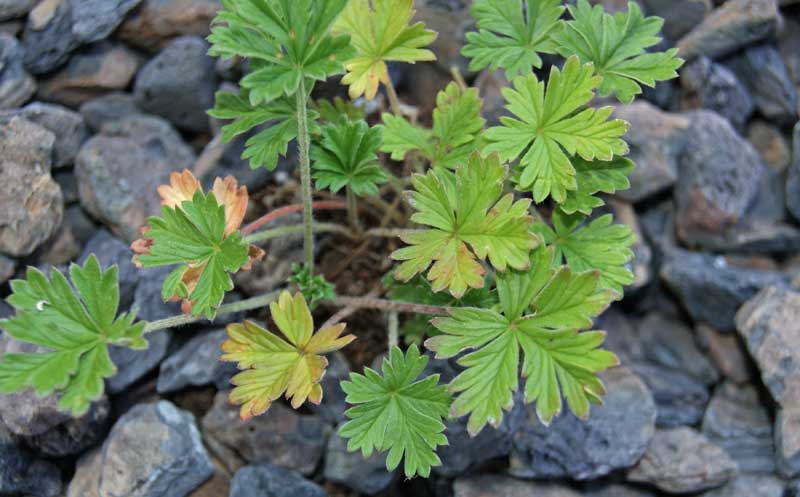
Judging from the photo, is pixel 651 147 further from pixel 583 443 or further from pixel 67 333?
pixel 67 333

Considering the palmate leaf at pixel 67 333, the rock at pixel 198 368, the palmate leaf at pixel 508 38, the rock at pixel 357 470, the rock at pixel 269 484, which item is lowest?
the rock at pixel 357 470

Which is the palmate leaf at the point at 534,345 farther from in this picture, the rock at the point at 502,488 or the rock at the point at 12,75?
the rock at the point at 12,75

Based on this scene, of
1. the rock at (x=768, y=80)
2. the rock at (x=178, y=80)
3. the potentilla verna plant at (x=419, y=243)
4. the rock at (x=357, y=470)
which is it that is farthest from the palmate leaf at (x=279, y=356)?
the rock at (x=768, y=80)

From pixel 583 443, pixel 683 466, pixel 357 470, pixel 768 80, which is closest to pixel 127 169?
pixel 357 470

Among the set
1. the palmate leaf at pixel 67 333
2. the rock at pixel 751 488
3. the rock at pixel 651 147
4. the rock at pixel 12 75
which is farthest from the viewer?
the rock at pixel 651 147

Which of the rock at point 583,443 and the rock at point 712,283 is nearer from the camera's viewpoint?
the rock at point 583,443

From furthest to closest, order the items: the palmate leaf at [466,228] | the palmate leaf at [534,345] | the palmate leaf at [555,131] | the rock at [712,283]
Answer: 1. the rock at [712,283]
2. the palmate leaf at [555,131]
3. the palmate leaf at [466,228]
4. the palmate leaf at [534,345]

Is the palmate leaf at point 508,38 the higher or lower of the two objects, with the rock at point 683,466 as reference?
higher
